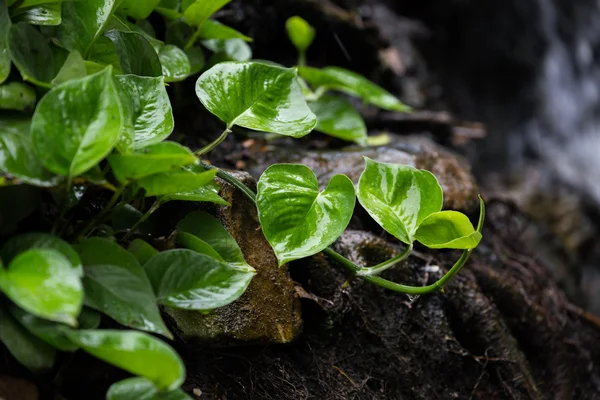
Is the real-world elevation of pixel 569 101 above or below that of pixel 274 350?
below

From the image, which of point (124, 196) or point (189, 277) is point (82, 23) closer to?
point (124, 196)

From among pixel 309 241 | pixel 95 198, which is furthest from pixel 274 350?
pixel 95 198

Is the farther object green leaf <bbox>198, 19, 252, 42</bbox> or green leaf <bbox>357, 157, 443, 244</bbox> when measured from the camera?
green leaf <bbox>198, 19, 252, 42</bbox>

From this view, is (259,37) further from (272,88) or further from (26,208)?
(26,208)

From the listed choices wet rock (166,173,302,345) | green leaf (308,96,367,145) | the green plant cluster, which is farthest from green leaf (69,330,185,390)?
green leaf (308,96,367,145)

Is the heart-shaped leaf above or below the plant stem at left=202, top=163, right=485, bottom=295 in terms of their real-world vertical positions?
above

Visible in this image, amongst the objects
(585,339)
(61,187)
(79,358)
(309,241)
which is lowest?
(585,339)

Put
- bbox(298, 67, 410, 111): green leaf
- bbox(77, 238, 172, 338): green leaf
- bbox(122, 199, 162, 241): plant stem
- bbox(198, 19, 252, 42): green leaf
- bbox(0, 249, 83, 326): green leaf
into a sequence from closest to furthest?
1. bbox(0, 249, 83, 326): green leaf
2. bbox(77, 238, 172, 338): green leaf
3. bbox(122, 199, 162, 241): plant stem
4. bbox(198, 19, 252, 42): green leaf
5. bbox(298, 67, 410, 111): green leaf

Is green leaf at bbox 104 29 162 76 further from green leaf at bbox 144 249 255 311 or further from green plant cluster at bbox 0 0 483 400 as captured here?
green leaf at bbox 144 249 255 311
